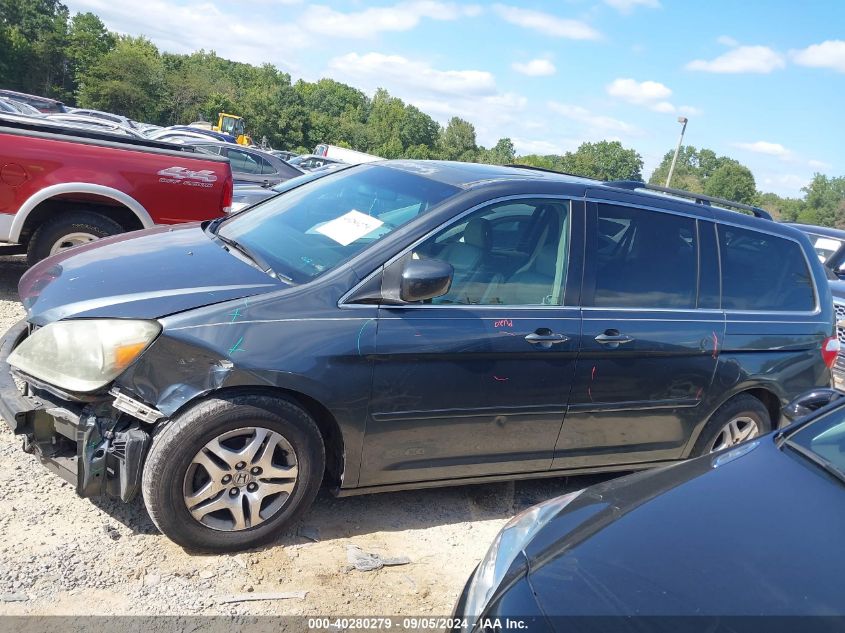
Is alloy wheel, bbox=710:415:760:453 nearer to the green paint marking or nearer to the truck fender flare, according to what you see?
the green paint marking

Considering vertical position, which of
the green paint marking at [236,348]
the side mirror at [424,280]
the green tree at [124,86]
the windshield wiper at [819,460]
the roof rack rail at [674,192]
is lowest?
the green paint marking at [236,348]

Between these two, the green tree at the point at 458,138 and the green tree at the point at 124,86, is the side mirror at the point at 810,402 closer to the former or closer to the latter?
the green tree at the point at 124,86

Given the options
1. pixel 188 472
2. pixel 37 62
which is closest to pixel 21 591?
pixel 188 472

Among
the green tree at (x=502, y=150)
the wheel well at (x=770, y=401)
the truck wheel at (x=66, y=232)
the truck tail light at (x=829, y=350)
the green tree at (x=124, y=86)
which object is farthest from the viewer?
the green tree at (x=502, y=150)

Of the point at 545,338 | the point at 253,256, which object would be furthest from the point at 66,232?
the point at 545,338

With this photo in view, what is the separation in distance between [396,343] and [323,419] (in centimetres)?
50

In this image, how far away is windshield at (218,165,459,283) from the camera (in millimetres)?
3416

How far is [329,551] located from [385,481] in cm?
42

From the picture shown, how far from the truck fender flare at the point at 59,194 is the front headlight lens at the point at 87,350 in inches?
122

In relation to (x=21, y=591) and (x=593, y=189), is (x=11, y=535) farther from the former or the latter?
(x=593, y=189)

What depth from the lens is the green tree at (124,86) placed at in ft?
178

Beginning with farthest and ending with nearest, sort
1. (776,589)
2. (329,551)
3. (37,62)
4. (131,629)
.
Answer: (37,62) < (329,551) < (131,629) < (776,589)

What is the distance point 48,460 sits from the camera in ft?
9.78

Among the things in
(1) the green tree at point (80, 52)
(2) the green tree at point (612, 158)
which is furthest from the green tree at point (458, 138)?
(1) the green tree at point (80, 52)
